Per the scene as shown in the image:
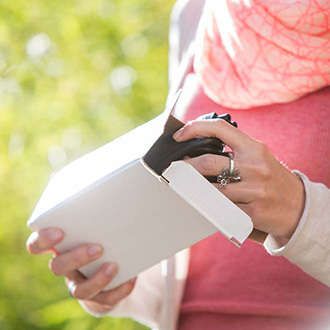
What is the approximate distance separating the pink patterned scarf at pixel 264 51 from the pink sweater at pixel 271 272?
3 centimetres

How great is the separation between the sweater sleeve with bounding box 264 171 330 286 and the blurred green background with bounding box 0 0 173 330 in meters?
1.24

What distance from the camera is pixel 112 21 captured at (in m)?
2.35

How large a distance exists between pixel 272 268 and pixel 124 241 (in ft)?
0.72

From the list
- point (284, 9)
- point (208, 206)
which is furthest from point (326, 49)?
point (208, 206)

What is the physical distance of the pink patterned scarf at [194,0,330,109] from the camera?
126 centimetres

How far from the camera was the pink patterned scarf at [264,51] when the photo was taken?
1.26 meters

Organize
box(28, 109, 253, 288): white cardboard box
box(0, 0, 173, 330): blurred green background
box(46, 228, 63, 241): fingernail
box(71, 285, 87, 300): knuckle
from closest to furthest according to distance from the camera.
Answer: box(28, 109, 253, 288): white cardboard box → box(46, 228, 63, 241): fingernail → box(71, 285, 87, 300): knuckle → box(0, 0, 173, 330): blurred green background

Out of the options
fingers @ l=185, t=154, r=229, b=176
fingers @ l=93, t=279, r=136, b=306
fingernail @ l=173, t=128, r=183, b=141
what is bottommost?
fingers @ l=93, t=279, r=136, b=306

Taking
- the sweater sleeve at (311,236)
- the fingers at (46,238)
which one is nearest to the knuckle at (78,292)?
the fingers at (46,238)

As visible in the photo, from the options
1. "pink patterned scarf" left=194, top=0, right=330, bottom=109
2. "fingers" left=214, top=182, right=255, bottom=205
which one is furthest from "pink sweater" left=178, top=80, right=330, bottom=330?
"fingers" left=214, top=182, right=255, bottom=205

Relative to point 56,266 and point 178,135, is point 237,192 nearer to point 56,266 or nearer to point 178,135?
point 178,135

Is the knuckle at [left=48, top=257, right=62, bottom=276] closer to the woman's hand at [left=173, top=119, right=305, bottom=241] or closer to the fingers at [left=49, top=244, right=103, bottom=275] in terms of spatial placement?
the fingers at [left=49, top=244, right=103, bottom=275]

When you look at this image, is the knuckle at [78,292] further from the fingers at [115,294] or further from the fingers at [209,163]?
the fingers at [209,163]

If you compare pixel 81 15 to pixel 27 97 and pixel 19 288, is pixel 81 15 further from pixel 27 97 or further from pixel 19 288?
pixel 19 288
